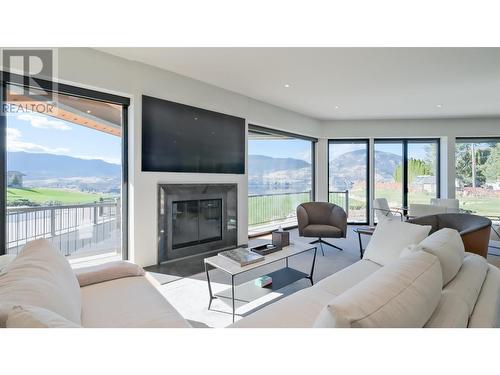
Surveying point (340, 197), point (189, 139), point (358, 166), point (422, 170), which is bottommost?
point (340, 197)

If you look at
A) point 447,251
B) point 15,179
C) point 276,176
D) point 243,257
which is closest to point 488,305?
point 447,251

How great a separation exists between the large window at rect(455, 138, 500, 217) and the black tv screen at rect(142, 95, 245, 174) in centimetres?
555

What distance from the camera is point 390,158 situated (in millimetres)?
6359

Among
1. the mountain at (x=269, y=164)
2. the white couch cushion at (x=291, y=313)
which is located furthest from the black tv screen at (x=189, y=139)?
the white couch cushion at (x=291, y=313)

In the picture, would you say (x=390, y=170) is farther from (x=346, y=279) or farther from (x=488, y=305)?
(x=488, y=305)

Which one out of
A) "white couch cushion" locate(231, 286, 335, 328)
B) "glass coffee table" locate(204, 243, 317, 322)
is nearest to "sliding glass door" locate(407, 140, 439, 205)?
"glass coffee table" locate(204, 243, 317, 322)

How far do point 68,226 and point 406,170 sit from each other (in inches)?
279

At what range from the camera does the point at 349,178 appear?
6.48 m

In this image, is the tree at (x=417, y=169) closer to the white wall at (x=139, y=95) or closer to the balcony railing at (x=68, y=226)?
the white wall at (x=139, y=95)

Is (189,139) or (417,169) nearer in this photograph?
(189,139)

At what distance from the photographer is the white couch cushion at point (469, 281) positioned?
3.61 ft

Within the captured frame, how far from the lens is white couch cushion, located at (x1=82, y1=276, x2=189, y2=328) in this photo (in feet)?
4.24
